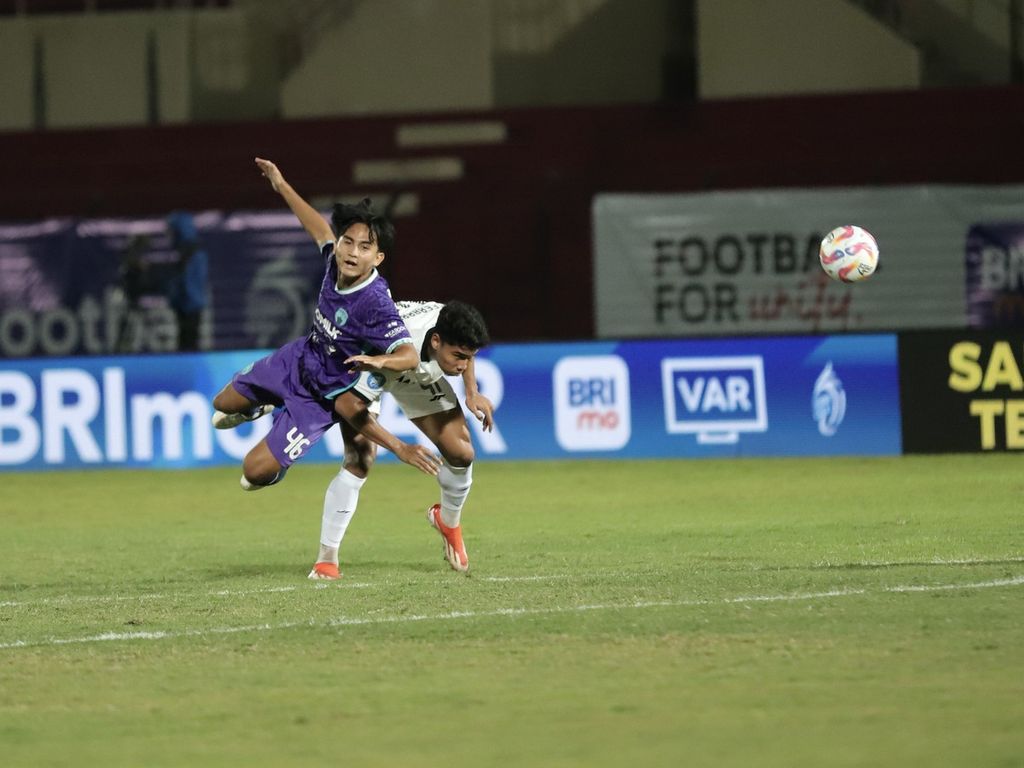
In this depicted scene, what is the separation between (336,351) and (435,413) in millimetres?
711

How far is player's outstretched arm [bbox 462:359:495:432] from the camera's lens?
9617mm

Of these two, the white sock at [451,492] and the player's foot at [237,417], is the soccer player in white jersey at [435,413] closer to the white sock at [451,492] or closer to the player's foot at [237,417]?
the white sock at [451,492]

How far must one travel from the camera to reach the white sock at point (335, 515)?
9836mm

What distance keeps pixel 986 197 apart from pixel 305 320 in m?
7.82

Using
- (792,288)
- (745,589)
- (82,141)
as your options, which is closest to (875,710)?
(745,589)

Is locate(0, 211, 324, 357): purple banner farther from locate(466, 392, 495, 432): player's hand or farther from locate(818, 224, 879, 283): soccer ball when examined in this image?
locate(466, 392, 495, 432): player's hand

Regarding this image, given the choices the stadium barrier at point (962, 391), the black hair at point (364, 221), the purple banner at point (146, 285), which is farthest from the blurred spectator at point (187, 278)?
the black hair at point (364, 221)

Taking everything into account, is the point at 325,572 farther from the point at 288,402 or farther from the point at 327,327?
the point at 327,327

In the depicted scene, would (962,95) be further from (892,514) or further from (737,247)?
(892,514)

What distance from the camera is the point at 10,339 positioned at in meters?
22.4

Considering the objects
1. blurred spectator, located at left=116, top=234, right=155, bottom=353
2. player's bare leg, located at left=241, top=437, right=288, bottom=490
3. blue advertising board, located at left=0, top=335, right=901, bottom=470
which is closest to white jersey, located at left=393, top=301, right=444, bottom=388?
player's bare leg, located at left=241, top=437, right=288, bottom=490

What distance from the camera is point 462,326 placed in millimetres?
9789

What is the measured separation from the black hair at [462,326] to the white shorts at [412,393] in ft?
1.16

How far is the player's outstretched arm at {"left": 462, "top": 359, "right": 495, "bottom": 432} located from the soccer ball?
13.2ft
